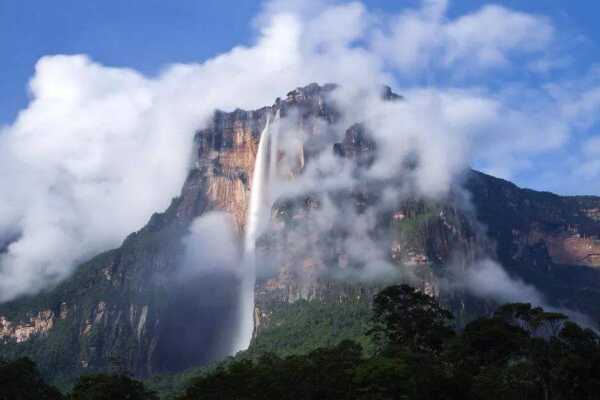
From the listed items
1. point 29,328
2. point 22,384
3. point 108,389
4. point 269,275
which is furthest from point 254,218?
point 108,389

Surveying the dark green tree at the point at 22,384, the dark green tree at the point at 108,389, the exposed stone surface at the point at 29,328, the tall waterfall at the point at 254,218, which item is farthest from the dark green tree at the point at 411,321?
the exposed stone surface at the point at 29,328

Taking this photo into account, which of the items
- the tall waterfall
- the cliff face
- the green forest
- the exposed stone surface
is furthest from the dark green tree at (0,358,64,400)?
the exposed stone surface

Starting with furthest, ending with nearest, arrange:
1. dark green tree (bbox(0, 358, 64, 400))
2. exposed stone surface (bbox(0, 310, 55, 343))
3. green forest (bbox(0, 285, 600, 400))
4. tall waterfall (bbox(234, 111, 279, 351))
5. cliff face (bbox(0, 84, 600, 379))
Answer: exposed stone surface (bbox(0, 310, 55, 343)), tall waterfall (bbox(234, 111, 279, 351)), cliff face (bbox(0, 84, 600, 379)), dark green tree (bbox(0, 358, 64, 400)), green forest (bbox(0, 285, 600, 400))

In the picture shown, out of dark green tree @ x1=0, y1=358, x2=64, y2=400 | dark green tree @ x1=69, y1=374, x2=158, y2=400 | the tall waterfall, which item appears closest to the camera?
dark green tree @ x1=69, y1=374, x2=158, y2=400

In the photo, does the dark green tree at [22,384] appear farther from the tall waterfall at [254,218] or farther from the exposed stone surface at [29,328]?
the exposed stone surface at [29,328]

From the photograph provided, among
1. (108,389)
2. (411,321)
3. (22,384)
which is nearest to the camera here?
(108,389)

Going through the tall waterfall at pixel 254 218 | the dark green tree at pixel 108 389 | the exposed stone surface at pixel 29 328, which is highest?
the tall waterfall at pixel 254 218

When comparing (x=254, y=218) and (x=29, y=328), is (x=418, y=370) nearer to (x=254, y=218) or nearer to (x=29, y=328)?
(x=254, y=218)

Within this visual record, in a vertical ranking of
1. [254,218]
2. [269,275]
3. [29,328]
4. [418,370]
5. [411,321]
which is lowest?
[418,370]

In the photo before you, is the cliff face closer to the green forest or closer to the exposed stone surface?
the exposed stone surface
